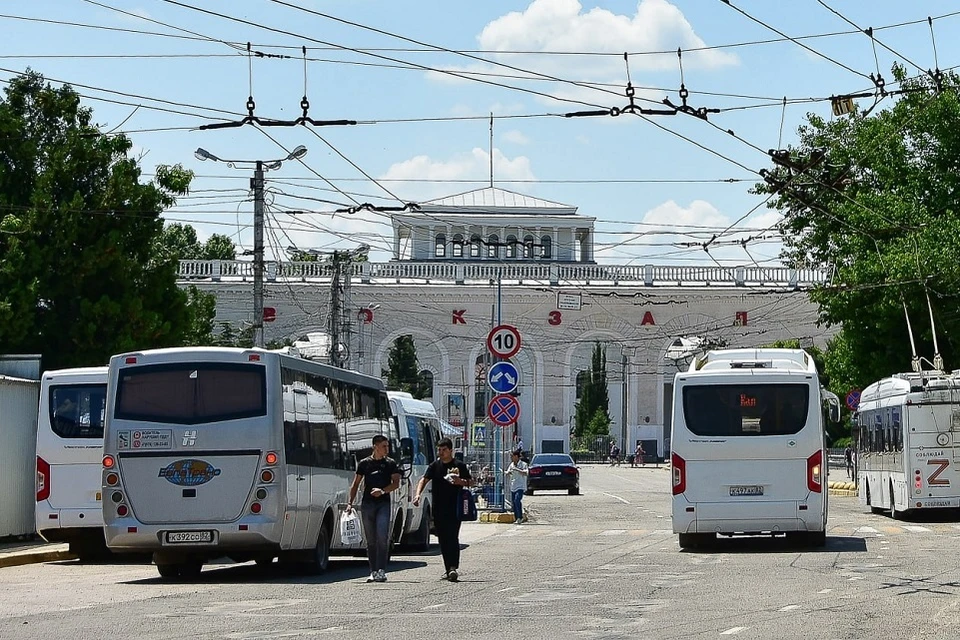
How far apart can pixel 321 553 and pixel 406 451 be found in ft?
Answer: 18.2

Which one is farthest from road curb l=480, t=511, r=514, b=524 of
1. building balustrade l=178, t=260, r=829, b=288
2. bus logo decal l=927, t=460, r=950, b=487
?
building balustrade l=178, t=260, r=829, b=288

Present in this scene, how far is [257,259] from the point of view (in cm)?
3375

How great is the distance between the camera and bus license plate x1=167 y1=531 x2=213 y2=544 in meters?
17.0

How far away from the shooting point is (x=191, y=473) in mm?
17141

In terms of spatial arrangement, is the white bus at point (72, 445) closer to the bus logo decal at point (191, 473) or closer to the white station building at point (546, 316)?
the bus logo decal at point (191, 473)

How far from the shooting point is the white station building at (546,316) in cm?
8269

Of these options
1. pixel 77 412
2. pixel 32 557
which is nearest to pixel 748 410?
pixel 77 412

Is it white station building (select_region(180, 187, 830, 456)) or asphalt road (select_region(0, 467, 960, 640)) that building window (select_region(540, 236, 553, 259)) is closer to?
white station building (select_region(180, 187, 830, 456))

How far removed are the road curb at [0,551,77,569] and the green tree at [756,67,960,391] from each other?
2173 centimetres

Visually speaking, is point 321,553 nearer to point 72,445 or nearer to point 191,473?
point 191,473

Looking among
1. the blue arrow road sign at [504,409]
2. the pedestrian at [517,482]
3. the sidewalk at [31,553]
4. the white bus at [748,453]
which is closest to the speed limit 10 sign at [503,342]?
the blue arrow road sign at [504,409]

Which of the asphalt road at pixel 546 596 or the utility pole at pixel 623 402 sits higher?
the utility pole at pixel 623 402

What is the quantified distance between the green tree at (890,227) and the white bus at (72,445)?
21.4 metres

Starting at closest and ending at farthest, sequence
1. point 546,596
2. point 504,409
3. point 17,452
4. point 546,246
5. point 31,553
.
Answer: point 546,596 → point 31,553 → point 17,452 → point 504,409 → point 546,246
